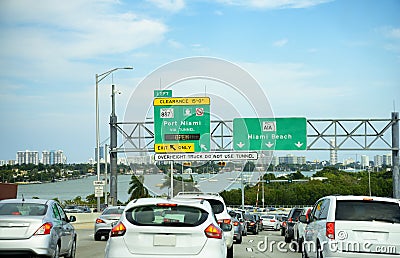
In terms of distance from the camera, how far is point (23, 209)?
599 inches

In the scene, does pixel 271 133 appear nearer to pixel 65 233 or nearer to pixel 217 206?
pixel 217 206

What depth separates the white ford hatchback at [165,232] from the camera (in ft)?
34.8

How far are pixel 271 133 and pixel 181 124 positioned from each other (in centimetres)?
574

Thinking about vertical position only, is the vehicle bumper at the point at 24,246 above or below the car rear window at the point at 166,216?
below

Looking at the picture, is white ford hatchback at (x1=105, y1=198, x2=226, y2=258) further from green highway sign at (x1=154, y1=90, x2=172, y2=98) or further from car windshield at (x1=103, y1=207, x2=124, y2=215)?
green highway sign at (x1=154, y1=90, x2=172, y2=98)

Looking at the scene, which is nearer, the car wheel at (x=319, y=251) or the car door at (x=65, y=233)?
the car wheel at (x=319, y=251)

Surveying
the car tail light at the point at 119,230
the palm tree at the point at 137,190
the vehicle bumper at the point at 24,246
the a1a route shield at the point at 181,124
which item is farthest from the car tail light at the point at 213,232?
the palm tree at the point at 137,190

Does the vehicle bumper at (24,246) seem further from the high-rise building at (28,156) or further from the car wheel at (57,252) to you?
the high-rise building at (28,156)

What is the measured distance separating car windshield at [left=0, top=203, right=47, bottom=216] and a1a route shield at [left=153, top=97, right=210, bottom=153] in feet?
87.0

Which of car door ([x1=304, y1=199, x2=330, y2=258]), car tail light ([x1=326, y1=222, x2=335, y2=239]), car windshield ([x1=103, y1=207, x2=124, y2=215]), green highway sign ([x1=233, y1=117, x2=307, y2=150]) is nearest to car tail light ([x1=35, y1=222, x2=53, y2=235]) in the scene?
car door ([x1=304, y1=199, x2=330, y2=258])

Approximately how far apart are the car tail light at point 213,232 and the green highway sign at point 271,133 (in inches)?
1218

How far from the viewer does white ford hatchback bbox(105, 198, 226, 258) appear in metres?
10.6

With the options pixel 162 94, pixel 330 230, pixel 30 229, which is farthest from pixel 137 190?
pixel 330 230

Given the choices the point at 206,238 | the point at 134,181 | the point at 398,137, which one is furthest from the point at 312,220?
the point at 134,181
